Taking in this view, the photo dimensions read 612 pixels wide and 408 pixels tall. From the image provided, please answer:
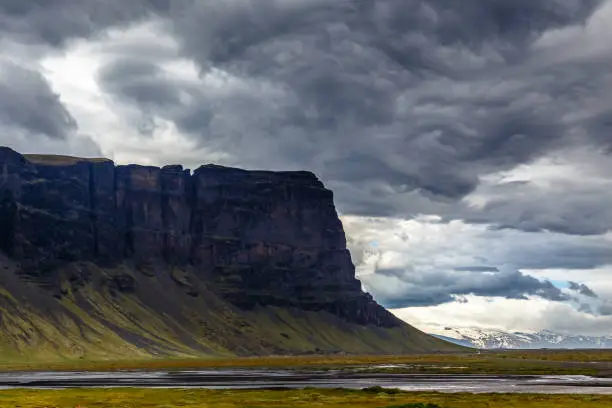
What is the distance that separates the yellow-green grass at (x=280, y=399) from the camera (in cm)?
10194

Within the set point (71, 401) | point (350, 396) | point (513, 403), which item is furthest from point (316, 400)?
point (71, 401)

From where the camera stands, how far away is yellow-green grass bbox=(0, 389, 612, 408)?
102 m

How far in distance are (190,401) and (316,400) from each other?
17.1 metres

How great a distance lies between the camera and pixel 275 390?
5236 inches

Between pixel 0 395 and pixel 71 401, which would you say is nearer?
pixel 71 401

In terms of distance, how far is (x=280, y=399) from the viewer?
112125 mm

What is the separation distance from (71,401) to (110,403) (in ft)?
20.7

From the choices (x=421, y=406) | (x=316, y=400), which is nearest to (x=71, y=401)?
(x=316, y=400)

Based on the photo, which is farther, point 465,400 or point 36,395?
point 36,395

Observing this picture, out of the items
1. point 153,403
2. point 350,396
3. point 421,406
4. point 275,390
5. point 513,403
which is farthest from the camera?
point 275,390

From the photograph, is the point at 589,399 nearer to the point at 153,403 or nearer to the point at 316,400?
the point at 316,400

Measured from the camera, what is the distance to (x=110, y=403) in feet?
354

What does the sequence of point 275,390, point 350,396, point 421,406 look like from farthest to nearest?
point 275,390 → point 350,396 → point 421,406

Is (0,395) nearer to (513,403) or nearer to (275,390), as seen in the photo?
(275,390)
